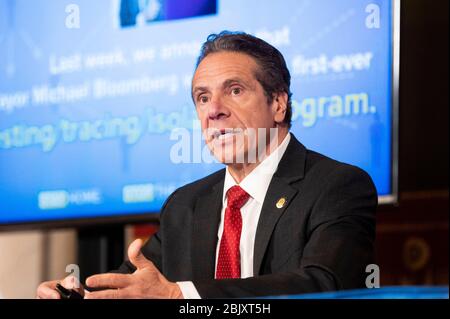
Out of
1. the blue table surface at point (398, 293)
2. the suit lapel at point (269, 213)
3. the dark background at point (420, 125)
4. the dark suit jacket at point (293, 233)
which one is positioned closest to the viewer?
the blue table surface at point (398, 293)

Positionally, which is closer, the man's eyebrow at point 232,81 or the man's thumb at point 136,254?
the man's thumb at point 136,254

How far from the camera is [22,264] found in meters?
3.67

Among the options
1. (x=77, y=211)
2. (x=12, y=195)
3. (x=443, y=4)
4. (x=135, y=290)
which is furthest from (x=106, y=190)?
(x=443, y=4)

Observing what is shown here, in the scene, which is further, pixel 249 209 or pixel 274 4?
pixel 274 4

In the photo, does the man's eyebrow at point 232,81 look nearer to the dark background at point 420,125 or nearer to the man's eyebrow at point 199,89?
the man's eyebrow at point 199,89

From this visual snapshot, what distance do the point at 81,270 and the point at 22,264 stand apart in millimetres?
922

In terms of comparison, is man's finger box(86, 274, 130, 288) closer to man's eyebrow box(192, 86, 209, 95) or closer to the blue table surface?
the blue table surface

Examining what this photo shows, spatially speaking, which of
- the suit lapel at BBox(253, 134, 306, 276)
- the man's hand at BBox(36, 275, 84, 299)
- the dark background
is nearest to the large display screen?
the suit lapel at BBox(253, 134, 306, 276)

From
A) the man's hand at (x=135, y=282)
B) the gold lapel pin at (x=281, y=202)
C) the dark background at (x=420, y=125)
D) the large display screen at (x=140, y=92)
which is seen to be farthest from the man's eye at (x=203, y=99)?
the dark background at (x=420, y=125)

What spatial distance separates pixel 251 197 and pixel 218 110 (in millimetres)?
191

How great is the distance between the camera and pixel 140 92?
2.39 m

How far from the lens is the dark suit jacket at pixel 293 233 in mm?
1662

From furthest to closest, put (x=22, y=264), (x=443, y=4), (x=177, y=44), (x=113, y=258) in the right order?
(x=443, y=4)
(x=22, y=264)
(x=113, y=258)
(x=177, y=44)
